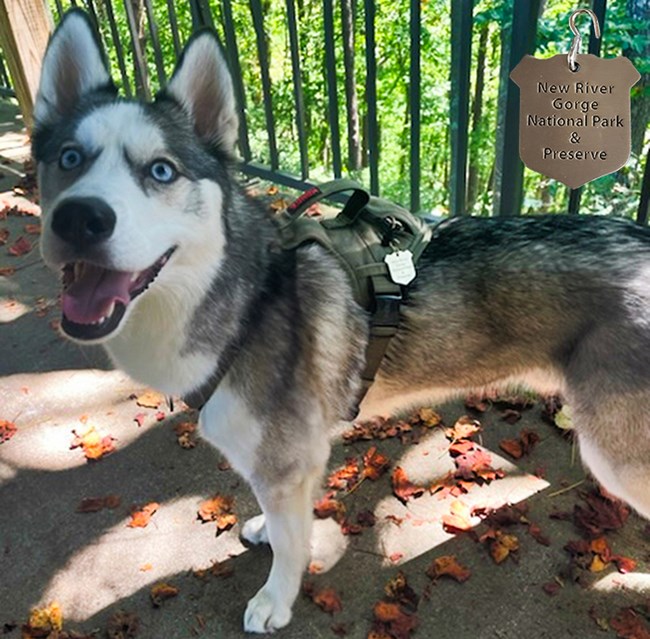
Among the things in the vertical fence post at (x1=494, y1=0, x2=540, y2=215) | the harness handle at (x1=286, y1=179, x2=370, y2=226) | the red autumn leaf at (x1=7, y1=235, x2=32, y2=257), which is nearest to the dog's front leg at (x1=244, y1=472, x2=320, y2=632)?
the harness handle at (x1=286, y1=179, x2=370, y2=226)

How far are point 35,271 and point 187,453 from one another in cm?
234

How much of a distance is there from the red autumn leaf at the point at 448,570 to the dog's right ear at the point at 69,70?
6.90 ft

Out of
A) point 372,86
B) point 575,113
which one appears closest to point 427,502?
point 575,113

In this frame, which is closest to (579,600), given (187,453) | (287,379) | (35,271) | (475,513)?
(475,513)

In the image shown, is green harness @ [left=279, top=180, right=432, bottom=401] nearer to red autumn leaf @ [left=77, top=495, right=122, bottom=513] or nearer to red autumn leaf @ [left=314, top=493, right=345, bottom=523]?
red autumn leaf @ [left=314, top=493, right=345, bottom=523]

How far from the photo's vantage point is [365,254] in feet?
7.32

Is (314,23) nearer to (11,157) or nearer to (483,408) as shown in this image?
(11,157)

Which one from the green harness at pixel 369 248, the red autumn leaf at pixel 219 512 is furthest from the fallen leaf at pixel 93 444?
the green harness at pixel 369 248

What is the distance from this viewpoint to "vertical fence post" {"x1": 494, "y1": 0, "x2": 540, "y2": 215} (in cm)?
284

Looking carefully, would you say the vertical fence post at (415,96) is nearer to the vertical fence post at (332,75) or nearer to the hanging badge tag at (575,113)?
the vertical fence post at (332,75)

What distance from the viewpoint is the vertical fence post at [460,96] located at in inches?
127

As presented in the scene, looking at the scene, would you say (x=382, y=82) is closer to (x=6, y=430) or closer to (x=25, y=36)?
(x=25, y=36)

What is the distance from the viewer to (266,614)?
2.29 m

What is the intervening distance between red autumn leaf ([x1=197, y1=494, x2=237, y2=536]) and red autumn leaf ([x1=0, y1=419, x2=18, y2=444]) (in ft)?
3.81
